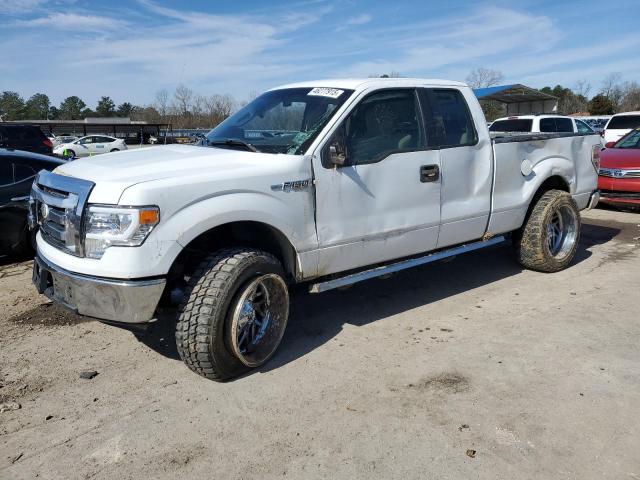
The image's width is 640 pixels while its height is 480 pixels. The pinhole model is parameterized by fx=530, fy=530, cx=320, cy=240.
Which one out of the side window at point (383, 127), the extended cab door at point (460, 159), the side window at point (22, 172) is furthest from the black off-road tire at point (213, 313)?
the side window at point (22, 172)

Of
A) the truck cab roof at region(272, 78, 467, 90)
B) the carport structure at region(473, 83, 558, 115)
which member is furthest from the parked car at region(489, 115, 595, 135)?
the carport structure at region(473, 83, 558, 115)

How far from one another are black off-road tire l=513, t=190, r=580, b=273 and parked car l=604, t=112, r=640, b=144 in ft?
42.9

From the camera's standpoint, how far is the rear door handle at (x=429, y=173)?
4.36m

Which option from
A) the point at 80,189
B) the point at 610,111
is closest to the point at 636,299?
the point at 80,189

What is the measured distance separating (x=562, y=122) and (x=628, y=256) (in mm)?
8706

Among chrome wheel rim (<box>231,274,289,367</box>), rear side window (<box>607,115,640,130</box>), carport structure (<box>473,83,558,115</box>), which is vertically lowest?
chrome wheel rim (<box>231,274,289,367</box>)

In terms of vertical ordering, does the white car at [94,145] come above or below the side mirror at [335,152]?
above

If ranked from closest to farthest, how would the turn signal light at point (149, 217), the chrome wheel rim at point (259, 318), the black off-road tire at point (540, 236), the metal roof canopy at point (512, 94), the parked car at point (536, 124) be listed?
the turn signal light at point (149, 217) < the chrome wheel rim at point (259, 318) < the black off-road tire at point (540, 236) < the parked car at point (536, 124) < the metal roof canopy at point (512, 94)

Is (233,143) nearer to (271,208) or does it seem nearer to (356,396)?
(271,208)

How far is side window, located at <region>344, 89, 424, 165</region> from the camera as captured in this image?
4.01 m

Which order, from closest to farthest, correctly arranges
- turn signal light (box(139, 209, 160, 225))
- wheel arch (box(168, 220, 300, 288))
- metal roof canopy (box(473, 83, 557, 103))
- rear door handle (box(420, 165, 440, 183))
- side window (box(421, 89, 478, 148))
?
turn signal light (box(139, 209, 160, 225)) → wheel arch (box(168, 220, 300, 288)) → rear door handle (box(420, 165, 440, 183)) → side window (box(421, 89, 478, 148)) → metal roof canopy (box(473, 83, 557, 103))

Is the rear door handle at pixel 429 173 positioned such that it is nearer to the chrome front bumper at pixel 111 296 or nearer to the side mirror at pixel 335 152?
the side mirror at pixel 335 152

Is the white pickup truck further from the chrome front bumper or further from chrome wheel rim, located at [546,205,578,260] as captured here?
chrome wheel rim, located at [546,205,578,260]

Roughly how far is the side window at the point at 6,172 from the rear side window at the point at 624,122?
1739 cm
